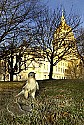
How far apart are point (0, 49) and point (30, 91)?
21.9m

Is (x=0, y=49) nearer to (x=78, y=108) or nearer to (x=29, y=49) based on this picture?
(x=29, y=49)

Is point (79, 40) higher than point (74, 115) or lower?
higher

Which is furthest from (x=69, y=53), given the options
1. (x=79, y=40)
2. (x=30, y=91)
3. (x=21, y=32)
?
(x=30, y=91)

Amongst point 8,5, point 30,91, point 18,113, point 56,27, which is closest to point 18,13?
point 8,5

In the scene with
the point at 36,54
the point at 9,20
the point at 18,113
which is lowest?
the point at 18,113

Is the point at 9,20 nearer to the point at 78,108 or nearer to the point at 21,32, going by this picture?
the point at 21,32

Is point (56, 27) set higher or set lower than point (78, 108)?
higher

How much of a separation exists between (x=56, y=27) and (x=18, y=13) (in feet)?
37.1

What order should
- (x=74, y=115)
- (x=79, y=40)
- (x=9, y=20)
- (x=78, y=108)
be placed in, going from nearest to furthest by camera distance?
(x=74, y=115)
(x=78, y=108)
(x=9, y=20)
(x=79, y=40)

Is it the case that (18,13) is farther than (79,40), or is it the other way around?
(79,40)

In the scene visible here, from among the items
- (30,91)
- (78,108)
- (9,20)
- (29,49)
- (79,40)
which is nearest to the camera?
(78,108)

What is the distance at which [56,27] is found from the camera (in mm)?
43188

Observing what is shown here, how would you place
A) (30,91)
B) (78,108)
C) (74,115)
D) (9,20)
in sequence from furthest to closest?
(9,20) < (30,91) < (78,108) < (74,115)

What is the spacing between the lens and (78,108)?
22.1 feet
